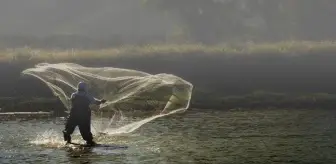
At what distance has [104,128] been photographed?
30.4 metres

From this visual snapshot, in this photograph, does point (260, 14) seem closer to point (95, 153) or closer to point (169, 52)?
point (169, 52)

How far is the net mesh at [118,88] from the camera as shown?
27.7 metres

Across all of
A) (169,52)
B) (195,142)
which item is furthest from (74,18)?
(195,142)

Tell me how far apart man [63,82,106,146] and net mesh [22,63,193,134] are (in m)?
2.07

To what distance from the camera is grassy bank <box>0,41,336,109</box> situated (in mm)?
53094

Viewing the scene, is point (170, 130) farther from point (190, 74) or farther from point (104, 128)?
point (190, 74)

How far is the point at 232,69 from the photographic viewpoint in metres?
67.6

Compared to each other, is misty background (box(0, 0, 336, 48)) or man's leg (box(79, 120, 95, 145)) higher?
misty background (box(0, 0, 336, 48))

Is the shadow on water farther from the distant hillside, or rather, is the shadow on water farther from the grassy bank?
the distant hillside

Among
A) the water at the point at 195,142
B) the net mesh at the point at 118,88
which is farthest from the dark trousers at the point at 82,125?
the net mesh at the point at 118,88

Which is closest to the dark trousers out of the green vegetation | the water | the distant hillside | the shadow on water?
the shadow on water

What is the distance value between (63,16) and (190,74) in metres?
121

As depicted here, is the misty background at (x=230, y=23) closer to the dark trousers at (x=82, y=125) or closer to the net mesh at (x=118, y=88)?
the net mesh at (x=118, y=88)

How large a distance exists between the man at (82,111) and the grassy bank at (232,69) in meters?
24.2
